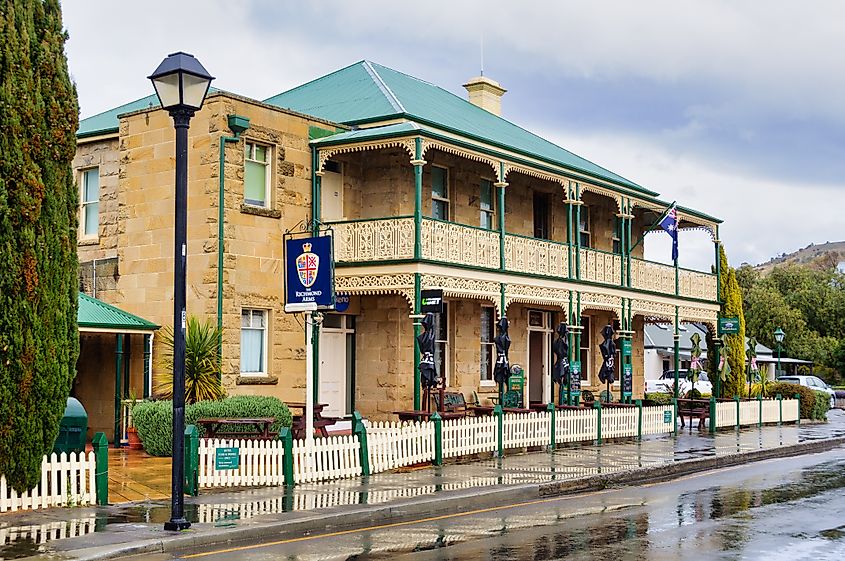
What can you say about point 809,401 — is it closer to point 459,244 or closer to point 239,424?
point 459,244

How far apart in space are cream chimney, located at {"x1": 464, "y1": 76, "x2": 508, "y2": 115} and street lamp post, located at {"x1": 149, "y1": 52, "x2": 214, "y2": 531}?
21734 millimetres

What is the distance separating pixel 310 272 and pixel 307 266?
0.11m

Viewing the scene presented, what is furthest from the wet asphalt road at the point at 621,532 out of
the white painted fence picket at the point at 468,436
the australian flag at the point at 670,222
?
the australian flag at the point at 670,222

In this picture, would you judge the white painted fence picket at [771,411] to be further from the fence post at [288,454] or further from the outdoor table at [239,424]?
the fence post at [288,454]

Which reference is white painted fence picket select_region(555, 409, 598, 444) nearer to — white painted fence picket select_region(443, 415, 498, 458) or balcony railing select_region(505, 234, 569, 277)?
white painted fence picket select_region(443, 415, 498, 458)

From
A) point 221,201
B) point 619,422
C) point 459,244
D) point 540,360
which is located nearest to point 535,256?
point 459,244

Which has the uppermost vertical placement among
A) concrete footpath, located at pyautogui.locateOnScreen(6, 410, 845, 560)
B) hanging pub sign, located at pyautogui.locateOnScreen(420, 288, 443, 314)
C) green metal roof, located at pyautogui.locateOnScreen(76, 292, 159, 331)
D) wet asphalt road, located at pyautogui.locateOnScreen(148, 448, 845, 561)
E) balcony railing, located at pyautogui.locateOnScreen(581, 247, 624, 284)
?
balcony railing, located at pyautogui.locateOnScreen(581, 247, 624, 284)

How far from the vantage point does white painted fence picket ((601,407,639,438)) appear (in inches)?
922

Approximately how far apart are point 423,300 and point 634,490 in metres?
6.52

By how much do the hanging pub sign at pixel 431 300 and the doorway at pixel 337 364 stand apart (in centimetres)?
319

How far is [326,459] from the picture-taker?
1600 centimetres

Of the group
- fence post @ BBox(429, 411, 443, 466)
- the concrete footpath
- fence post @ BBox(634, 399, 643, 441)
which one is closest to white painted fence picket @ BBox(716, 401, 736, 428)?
fence post @ BBox(634, 399, 643, 441)

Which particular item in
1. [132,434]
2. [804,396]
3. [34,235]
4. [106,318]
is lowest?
[132,434]

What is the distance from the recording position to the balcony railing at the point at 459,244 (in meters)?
22.2
